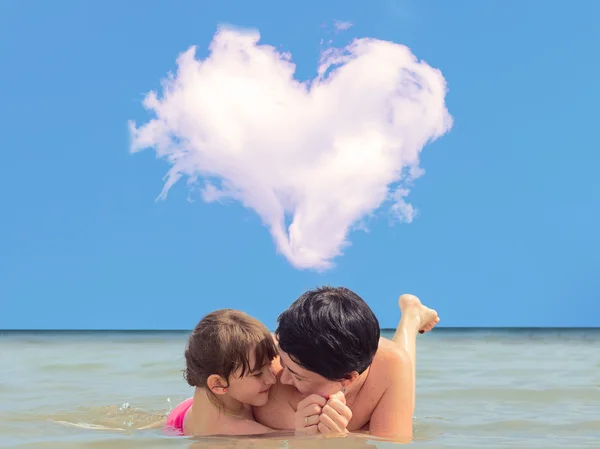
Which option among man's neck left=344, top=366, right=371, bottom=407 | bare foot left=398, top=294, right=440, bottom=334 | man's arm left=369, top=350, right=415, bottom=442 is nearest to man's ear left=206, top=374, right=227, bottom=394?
man's neck left=344, top=366, right=371, bottom=407

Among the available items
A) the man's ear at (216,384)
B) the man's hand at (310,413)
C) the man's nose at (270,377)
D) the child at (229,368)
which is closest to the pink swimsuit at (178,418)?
the child at (229,368)

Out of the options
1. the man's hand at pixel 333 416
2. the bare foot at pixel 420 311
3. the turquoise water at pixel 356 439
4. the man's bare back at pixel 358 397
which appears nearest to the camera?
the man's hand at pixel 333 416

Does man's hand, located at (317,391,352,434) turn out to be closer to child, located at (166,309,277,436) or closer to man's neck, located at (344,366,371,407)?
man's neck, located at (344,366,371,407)

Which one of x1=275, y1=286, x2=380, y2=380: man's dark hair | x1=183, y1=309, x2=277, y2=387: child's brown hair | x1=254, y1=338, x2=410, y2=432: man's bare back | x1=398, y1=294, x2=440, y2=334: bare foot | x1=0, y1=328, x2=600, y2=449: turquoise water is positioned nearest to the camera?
x1=275, y1=286, x2=380, y2=380: man's dark hair

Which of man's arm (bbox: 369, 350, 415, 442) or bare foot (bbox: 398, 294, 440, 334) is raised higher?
bare foot (bbox: 398, 294, 440, 334)

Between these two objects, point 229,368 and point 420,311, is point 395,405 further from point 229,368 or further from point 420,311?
point 420,311

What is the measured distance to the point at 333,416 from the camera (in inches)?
137

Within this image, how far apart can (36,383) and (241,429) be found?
14.7 ft

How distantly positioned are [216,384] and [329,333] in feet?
2.53

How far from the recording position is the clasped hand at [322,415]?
3.48m

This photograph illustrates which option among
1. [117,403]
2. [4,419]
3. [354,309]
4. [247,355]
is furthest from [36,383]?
[354,309]

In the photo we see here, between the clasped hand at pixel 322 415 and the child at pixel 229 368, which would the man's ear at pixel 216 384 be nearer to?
the child at pixel 229 368

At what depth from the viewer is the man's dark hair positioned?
3.30 meters

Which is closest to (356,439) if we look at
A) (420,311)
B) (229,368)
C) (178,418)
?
(229,368)
